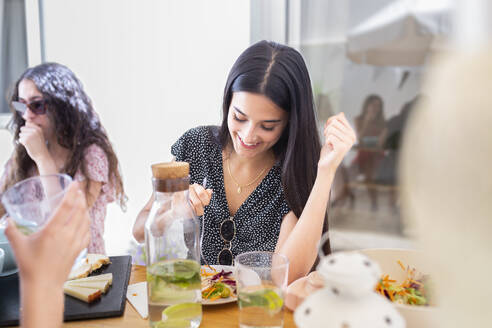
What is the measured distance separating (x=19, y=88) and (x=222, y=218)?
4.47ft

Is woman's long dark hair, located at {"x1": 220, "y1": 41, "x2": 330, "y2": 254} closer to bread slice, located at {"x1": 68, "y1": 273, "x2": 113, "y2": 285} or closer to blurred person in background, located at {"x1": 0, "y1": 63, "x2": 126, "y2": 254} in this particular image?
bread slice, located at {"x1": 68, "y1": 273, "x2": 113, "y2": 285}

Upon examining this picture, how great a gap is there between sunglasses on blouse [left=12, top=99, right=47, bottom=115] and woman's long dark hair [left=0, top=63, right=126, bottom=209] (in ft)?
0.09

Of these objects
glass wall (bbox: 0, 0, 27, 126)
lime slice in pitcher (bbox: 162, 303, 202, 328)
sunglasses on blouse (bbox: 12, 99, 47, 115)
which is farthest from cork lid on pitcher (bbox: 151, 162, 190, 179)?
glass wall (bbox: 0, 0, 27, 126)

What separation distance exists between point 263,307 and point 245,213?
81cm

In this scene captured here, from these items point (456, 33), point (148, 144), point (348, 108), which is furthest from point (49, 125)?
point (456, 33)

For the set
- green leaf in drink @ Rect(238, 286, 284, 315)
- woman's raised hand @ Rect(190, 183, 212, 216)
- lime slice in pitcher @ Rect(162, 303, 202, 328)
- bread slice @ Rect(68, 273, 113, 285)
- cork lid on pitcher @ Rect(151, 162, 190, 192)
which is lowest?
bread slice @ Rect(68, 273, 113, 285)

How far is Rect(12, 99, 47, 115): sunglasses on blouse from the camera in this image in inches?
82.5

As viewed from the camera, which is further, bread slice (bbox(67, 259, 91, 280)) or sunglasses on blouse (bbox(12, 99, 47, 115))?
sunglasses on blouse (bbox(12, 99, 47, 115))

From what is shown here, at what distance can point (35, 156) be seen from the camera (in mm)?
2029

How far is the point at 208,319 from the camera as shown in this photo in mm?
822

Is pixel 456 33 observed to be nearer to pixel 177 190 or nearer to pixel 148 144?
pixel 177 190

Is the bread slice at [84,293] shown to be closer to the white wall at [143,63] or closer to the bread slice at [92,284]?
the bread slice at [92,284]

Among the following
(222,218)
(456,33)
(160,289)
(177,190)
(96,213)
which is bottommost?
(96,213)

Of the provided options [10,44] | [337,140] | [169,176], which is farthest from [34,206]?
[10,44]
